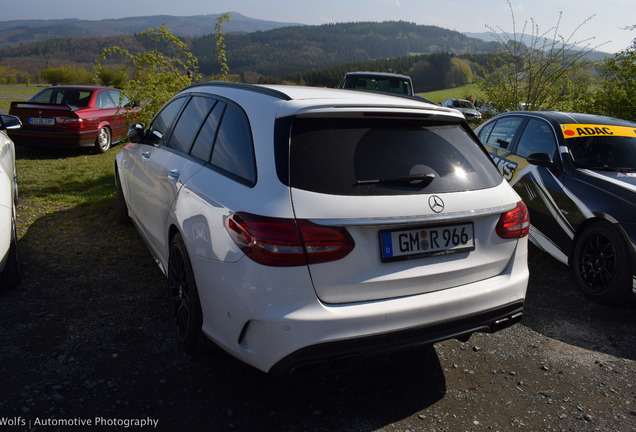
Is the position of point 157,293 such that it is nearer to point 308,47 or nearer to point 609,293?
point 609,293

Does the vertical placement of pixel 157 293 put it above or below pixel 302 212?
below

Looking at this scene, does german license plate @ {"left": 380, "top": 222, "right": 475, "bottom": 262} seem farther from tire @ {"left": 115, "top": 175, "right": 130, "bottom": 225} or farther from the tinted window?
tire @ {"left": 115, "top": 175, "right": 130, "bottom": 225}

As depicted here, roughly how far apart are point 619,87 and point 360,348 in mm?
10262

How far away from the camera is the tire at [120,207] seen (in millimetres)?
5607

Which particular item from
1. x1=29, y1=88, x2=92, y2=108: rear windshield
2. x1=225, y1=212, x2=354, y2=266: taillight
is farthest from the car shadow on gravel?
x1=29, y1=88, x2=92, y2=108: rear windshield

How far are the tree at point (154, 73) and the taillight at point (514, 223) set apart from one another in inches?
256

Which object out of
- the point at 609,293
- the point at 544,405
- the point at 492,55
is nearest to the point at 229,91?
the point at 544,405

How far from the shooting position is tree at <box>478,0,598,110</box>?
36.2ft

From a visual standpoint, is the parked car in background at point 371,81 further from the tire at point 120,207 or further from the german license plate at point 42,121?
the tire at point 120,207

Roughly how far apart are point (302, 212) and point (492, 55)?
11549 mm

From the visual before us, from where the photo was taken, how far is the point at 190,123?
11.6 feet

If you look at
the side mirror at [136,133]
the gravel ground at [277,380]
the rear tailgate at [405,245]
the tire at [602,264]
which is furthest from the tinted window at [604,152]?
the side mirror at [136,133]

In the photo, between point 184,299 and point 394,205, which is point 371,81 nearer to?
point 184,299

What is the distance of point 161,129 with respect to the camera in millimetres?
4121
